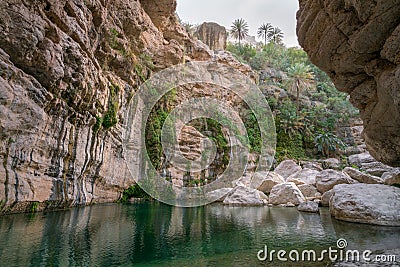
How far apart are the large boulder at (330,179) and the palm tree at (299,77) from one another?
21273 mm

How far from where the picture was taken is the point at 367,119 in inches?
320

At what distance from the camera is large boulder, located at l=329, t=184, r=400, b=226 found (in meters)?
7.44

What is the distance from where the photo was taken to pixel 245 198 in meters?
15.4

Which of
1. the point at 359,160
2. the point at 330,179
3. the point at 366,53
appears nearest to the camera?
the point at 366,53

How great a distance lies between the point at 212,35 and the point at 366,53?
118 ft

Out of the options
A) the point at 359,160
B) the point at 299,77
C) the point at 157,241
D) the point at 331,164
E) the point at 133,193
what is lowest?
the point at 157,241

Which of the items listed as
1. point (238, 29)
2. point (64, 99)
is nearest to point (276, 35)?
point (238, 29)

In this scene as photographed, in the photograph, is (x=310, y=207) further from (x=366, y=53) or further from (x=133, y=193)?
(x=133, y=193)

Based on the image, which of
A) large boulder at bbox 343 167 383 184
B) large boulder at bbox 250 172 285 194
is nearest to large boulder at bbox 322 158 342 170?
large boulder at bbox 250 172 285 194

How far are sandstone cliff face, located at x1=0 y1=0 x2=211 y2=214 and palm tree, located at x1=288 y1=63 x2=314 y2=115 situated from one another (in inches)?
910

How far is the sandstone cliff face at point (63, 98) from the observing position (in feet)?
25.8

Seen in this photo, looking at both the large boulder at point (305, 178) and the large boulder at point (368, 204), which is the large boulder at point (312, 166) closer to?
the large boulder at point (305, 178)

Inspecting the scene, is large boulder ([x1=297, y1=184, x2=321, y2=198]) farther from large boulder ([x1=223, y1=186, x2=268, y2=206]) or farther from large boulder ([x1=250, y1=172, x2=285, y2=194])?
large boulder ([x1=250, y1=172, x2=285, y2=194])

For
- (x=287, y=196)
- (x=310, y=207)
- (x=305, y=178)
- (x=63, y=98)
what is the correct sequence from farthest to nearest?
(x=305, y=178)
(x=287, y=196)
(x=310, y=207)
(x=63, y=98)
